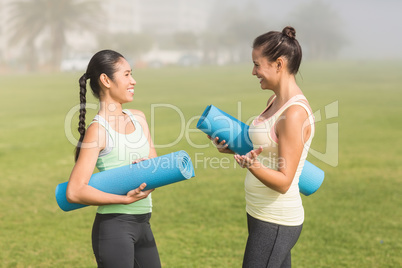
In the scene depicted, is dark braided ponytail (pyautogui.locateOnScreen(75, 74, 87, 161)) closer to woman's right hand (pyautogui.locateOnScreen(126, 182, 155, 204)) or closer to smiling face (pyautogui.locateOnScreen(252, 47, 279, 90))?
woman's right hand (pyautogui.locateOnScreen(126, 182, 155, 204))

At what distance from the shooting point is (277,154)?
245 cm

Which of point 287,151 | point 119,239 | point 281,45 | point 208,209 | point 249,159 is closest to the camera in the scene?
point 249,159

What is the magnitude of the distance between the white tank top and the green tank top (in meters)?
0.65

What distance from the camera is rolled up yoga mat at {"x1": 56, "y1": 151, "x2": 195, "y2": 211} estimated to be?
2.51 meters

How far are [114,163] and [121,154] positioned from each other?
0.07 m

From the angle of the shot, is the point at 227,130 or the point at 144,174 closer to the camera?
the point at 144,174

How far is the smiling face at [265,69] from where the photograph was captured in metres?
2.51

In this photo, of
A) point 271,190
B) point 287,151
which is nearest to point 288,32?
point 287,151

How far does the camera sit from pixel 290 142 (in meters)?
2.34

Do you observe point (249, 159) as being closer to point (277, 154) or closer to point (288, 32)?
point (277, 154)

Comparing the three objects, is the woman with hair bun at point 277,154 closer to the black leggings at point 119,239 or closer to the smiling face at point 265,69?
the smiling face at point 265,69

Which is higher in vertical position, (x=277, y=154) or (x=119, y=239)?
(x=277, y=154)

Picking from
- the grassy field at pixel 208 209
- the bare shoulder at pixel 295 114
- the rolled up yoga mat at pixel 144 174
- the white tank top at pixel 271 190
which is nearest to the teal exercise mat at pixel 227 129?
the white tank top at pixel 271 190

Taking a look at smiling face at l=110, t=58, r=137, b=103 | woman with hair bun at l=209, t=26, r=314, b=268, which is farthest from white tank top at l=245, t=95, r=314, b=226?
smiling face at l=110, t=58, r=137, b=103
